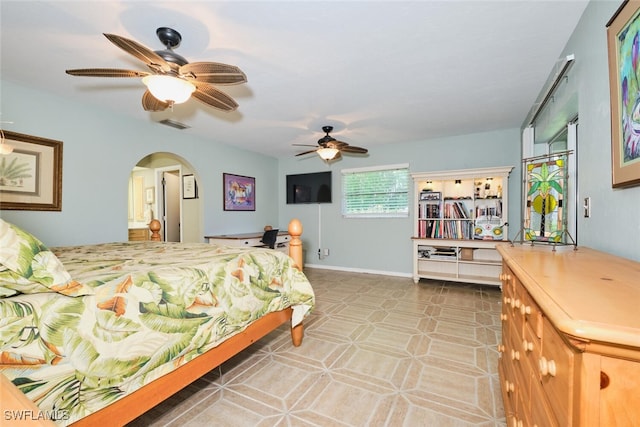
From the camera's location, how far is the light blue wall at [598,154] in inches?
46.3

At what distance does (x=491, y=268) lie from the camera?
13.0ft

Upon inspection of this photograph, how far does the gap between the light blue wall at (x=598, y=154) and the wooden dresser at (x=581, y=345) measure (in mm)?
346

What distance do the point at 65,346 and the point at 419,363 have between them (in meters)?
2.02

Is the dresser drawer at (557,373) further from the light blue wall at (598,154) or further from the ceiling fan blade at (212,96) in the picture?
the ceiling fan blade at (212,96)

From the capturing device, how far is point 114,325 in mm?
1079

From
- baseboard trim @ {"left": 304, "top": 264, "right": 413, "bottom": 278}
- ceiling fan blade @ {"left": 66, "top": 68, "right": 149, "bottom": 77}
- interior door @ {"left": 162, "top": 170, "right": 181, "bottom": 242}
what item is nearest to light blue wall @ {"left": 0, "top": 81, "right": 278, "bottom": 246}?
ceiling fan blade @ {"left": 66, "top": 68, "right": 149, "bottom": 77}

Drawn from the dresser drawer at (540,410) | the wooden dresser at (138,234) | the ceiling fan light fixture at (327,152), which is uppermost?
the ceiling fan light fixture at (327,152)

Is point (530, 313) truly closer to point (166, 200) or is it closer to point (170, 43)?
point (170, 43)

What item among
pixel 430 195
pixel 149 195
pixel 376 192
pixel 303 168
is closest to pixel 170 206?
pixel 149 195

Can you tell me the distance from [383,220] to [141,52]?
4105mm

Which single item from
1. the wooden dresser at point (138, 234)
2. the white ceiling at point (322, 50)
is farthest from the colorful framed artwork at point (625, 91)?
the wooden dresser at point (138, 234)

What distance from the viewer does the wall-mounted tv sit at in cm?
532

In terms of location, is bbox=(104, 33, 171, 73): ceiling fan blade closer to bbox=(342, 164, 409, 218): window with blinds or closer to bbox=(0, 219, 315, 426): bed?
bbox=(0, 219, 315, 426): bed

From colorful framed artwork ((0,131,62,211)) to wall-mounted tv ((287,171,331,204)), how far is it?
3.59 meters
